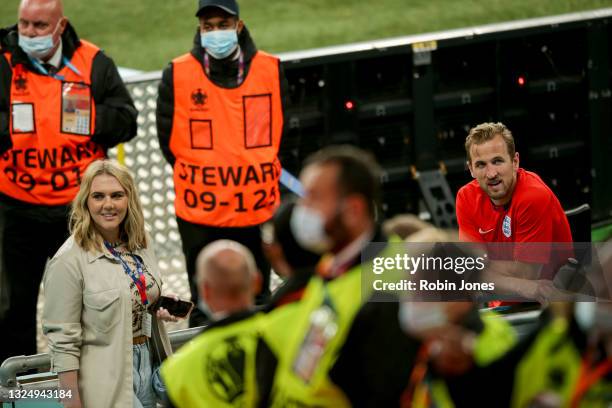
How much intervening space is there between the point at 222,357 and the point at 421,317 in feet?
1.85

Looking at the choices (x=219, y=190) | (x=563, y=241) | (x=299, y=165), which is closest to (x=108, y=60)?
(x=219, y=190)

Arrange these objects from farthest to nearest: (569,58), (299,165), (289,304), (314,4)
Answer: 1. (314,4)
2. (569,58)
3. (299,165)
4. (289,304)

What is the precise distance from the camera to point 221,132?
20.6 feet

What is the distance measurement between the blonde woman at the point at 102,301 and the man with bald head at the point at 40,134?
1.33m

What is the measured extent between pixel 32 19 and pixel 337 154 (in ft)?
11.8

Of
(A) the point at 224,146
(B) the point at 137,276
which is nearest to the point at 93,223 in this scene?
(B) the point at 137,276

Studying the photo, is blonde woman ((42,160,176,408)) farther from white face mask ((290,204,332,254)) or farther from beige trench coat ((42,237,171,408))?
white face mask ((290,204,332,254))

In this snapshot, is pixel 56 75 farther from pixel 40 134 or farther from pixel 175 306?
pixel 175 306

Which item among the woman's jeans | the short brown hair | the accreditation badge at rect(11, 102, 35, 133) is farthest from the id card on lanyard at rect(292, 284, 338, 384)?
the accreditation badge at rect(11, 102, 35, 133)

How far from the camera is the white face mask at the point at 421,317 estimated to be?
2621mm

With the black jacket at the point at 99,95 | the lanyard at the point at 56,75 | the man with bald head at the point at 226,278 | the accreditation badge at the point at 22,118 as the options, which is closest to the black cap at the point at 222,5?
the black jacket at the point at 99,95

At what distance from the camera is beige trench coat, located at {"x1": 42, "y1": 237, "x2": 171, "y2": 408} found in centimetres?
454

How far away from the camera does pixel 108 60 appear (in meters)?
6.17

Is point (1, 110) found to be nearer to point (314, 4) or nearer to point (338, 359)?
point (338, 359)
